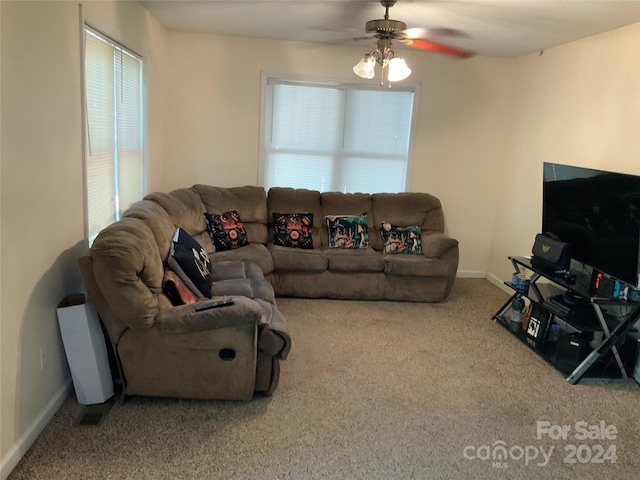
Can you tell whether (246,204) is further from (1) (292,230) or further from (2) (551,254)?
(2) (551,254)

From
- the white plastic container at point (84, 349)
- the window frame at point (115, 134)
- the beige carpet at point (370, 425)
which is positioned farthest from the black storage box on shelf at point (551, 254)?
the window frame at point (115, 134)

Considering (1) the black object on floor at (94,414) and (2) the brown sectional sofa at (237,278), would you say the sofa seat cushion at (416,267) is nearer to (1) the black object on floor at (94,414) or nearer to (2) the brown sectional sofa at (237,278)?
(2) the brown sectional sofa at (237,278)

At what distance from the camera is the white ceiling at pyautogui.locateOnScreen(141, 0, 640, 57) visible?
10.7 feet

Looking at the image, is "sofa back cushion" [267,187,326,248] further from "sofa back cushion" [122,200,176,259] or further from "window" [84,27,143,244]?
"sofa back cushion" [122,200,176,259]

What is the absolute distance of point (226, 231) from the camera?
14.7 feet

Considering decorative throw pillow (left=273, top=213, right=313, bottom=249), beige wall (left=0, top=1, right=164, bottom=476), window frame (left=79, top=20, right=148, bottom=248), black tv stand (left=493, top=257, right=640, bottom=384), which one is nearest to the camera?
beige wall (left=0, top=1, right=164, bottom=476)

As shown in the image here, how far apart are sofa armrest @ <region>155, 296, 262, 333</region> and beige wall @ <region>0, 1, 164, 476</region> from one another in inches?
23.1

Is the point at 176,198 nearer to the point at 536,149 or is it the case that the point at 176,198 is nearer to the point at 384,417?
the point at 384,417

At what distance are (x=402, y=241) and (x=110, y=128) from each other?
2.80 meters

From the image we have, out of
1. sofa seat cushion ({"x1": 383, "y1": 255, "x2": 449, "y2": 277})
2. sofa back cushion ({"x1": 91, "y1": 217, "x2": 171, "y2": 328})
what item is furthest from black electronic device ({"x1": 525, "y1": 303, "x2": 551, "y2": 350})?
sofa back cushion ({"x1": 91, "y1": 217, "x2": 171, "y2": 328})

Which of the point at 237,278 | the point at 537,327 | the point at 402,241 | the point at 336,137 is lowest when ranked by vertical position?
the point at 537,327

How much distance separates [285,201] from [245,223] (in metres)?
0.46

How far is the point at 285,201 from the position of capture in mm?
4918

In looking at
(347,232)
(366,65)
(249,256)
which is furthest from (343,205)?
(366,65)
